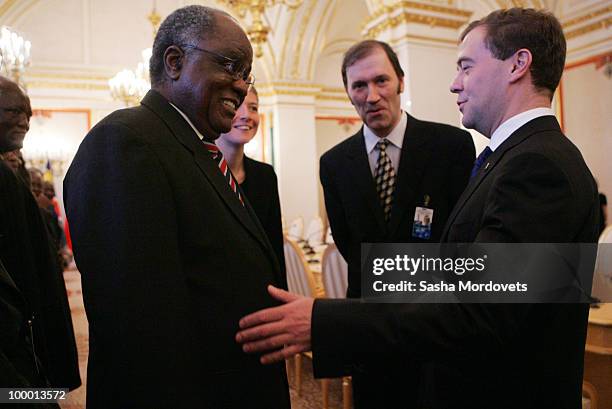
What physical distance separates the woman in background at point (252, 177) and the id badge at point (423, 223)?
63 centimetres

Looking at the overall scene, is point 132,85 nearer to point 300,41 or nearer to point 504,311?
point 300,41

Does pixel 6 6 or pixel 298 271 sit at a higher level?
pixel 6 6

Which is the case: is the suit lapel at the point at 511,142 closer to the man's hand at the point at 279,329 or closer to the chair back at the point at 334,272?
the man's hand at the point at 279,329

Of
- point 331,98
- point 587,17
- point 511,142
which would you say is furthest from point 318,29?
point 511,142

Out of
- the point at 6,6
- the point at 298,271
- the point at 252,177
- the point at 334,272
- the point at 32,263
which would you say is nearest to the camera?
the point at 32,263

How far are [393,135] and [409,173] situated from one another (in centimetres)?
21

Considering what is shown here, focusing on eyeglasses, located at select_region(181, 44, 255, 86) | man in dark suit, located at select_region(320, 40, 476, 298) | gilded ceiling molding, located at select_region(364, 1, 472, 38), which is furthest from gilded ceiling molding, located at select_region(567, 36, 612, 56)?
eyeglasses, located at select_region(181, 44, 255, 86)

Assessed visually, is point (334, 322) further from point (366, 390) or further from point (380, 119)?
point (380, 119)

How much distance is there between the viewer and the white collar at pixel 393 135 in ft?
6.86

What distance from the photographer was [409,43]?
5414mm

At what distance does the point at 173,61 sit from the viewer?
4.03 feet

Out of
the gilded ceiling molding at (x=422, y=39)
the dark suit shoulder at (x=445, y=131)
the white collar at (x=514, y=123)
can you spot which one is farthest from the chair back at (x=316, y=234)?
the white collar at (x=514, y=123)

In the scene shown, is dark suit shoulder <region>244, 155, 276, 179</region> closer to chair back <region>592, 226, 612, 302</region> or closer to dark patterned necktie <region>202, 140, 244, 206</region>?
dark patterned necktie <region>202, 140, 244, 206</region>

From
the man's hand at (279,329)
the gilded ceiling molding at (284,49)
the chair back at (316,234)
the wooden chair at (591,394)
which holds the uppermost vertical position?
the gilded ceiling molding at (284,49)
